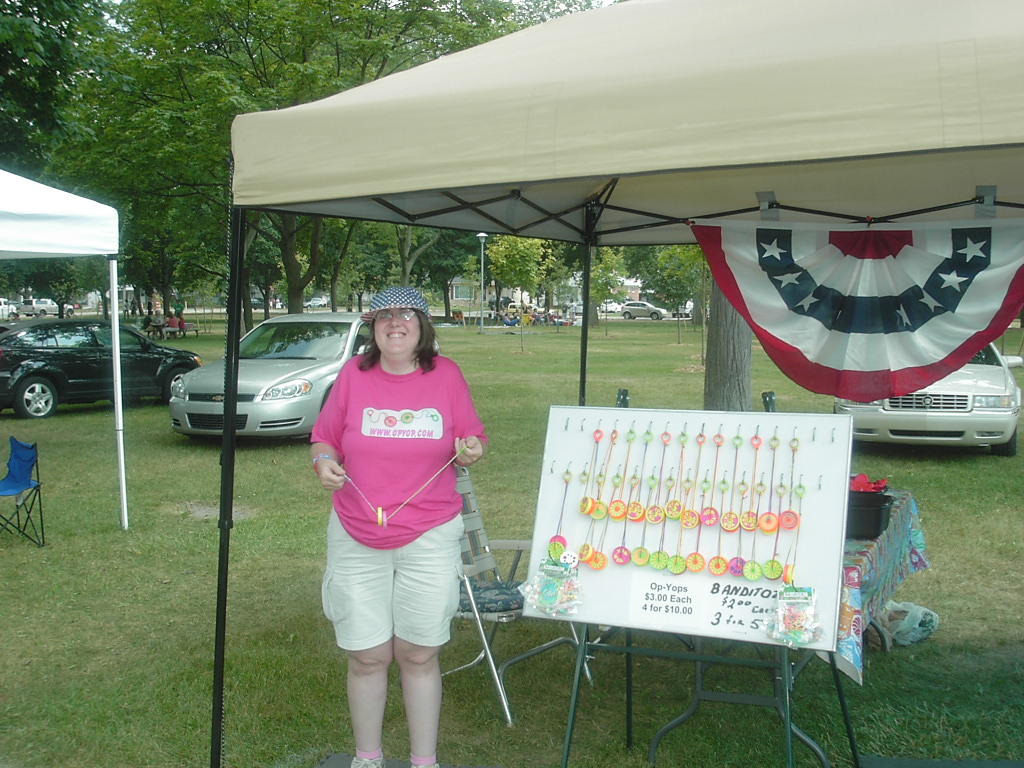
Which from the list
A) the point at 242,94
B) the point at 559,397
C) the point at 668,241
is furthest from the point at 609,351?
the point at 668,241

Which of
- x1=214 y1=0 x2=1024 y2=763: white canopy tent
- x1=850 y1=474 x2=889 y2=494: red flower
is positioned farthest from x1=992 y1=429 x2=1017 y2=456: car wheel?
x1=850 y1=474 x2=889 y2=494: red flower

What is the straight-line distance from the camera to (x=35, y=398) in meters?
13.6

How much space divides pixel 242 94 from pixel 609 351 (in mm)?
16381

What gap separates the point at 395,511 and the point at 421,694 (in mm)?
648

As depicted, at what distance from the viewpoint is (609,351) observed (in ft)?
94.2

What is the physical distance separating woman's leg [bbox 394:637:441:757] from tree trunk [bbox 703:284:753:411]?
463cm

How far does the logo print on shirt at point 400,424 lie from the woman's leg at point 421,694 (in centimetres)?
70

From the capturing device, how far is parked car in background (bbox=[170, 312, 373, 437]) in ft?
33.1

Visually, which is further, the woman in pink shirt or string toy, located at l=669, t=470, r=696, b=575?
the woman in pink shirt

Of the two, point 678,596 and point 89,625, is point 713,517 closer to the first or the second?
point 678,596

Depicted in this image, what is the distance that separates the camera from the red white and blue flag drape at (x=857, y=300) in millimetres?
3807

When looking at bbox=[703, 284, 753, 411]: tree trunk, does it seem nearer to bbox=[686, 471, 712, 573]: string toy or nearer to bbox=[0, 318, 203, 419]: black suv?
bbox=[686, 471, 712, 573]: string toy

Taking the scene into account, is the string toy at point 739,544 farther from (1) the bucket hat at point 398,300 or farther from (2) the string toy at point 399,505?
(1) the bucket hat at point 398,300

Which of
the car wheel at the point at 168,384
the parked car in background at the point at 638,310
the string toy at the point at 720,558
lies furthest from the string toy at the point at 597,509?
the parked car in background at the point at 638,310
